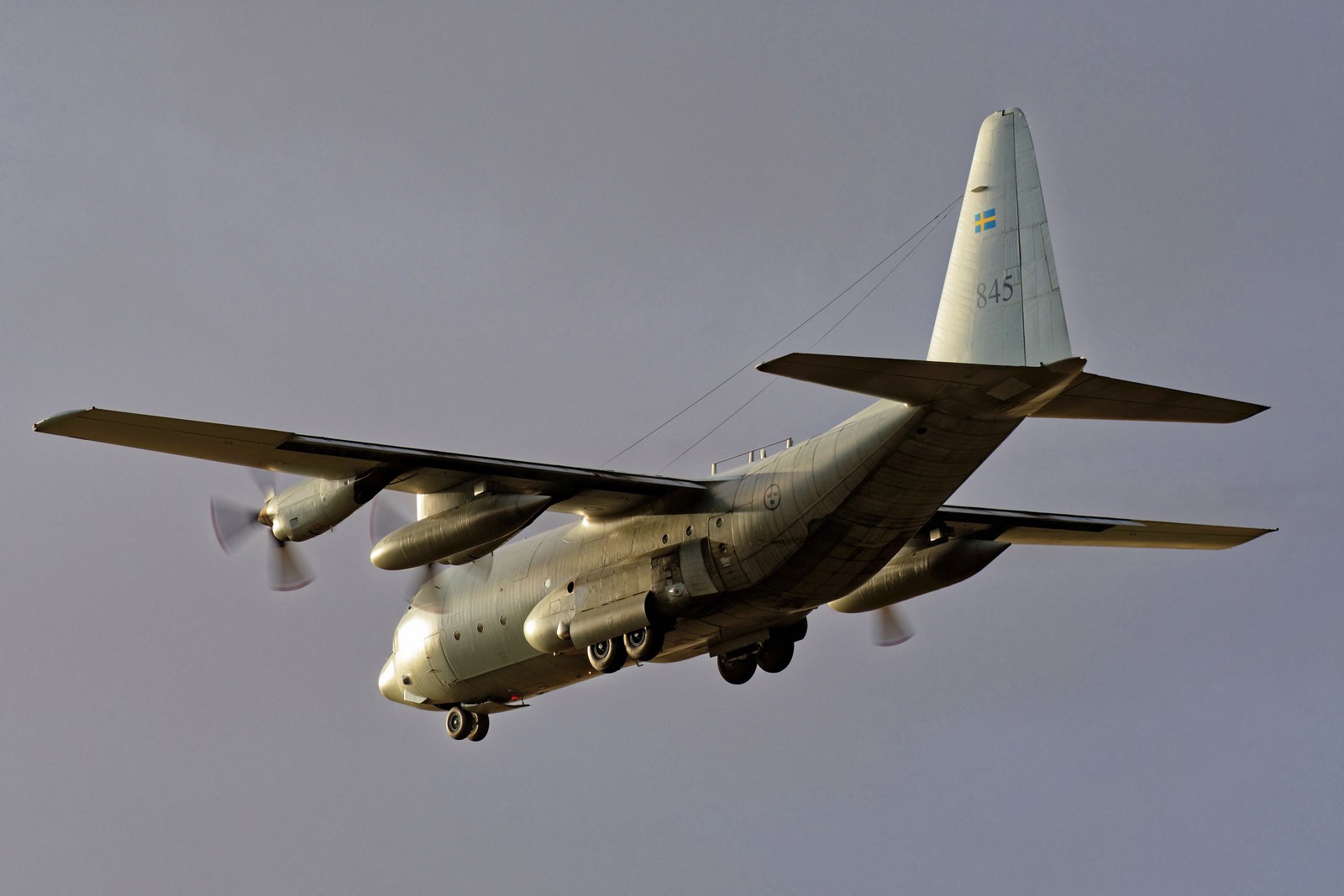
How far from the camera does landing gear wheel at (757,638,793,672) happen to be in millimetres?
31812

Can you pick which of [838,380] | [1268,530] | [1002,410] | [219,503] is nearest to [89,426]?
[219,503]

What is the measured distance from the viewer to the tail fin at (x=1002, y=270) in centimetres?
2475

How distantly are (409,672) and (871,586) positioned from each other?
31.7 feet

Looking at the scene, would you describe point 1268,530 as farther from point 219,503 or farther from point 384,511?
point 219,503

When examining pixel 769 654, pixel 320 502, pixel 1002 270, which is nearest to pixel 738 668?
pixel 769 654

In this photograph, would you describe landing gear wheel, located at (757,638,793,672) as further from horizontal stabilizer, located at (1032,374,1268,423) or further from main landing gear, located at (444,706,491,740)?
horizontal stabilizer, located at (1032,374,1268,423)

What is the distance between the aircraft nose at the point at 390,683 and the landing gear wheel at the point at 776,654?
8.27 m

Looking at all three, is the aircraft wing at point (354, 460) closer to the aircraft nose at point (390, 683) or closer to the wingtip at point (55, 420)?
the wingtip at point (55, 420)

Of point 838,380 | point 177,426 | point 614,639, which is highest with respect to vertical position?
point 177,426

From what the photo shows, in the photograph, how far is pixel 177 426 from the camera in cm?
2516

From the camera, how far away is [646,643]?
28.5 m

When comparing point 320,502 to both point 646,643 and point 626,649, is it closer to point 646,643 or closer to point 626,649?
point 626,649

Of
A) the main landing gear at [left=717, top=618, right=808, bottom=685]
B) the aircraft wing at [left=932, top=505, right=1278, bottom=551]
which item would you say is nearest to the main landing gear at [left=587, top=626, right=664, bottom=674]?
the main landing gear at [left=717, top=618, right=808, bottom=685]

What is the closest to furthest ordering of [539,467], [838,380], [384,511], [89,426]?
[838,380]
[89,426]
[539,467]
[384,511]
